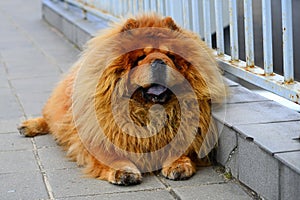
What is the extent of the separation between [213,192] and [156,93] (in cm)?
63

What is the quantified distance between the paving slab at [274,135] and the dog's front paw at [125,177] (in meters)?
0.63

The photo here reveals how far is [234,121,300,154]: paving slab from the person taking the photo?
3.30 m

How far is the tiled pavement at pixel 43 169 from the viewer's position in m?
3.67

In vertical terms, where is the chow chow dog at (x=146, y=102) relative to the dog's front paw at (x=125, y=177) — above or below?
above

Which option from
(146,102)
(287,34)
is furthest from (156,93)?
(287,34)

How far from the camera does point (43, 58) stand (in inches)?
311

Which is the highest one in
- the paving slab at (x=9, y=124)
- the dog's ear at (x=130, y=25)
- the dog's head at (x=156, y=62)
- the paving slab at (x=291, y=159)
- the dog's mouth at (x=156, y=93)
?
the dog's ear at (x=130, y=25)

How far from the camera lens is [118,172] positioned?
3779 mm

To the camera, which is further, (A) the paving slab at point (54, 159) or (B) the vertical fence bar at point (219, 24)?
(B) the vertical fence bar at point (219, 24)

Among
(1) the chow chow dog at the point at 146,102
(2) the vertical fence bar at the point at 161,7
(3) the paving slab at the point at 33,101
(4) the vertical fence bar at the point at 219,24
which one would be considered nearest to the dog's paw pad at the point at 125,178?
(1) the chow chow dog at the point at 146,102

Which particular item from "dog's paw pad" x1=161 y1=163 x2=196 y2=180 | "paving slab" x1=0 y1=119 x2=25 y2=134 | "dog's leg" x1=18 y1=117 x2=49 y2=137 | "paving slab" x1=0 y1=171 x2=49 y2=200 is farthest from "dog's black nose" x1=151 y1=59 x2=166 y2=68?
"paving slab" x1=0 y1=119 x2=25 y2=134

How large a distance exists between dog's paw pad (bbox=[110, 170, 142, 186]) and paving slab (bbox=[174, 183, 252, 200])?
0.24 metres

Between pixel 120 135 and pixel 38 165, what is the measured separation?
2.26 feet

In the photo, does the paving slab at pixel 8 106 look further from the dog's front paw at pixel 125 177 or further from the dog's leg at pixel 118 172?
the dog's front paw at pixel 125 177
